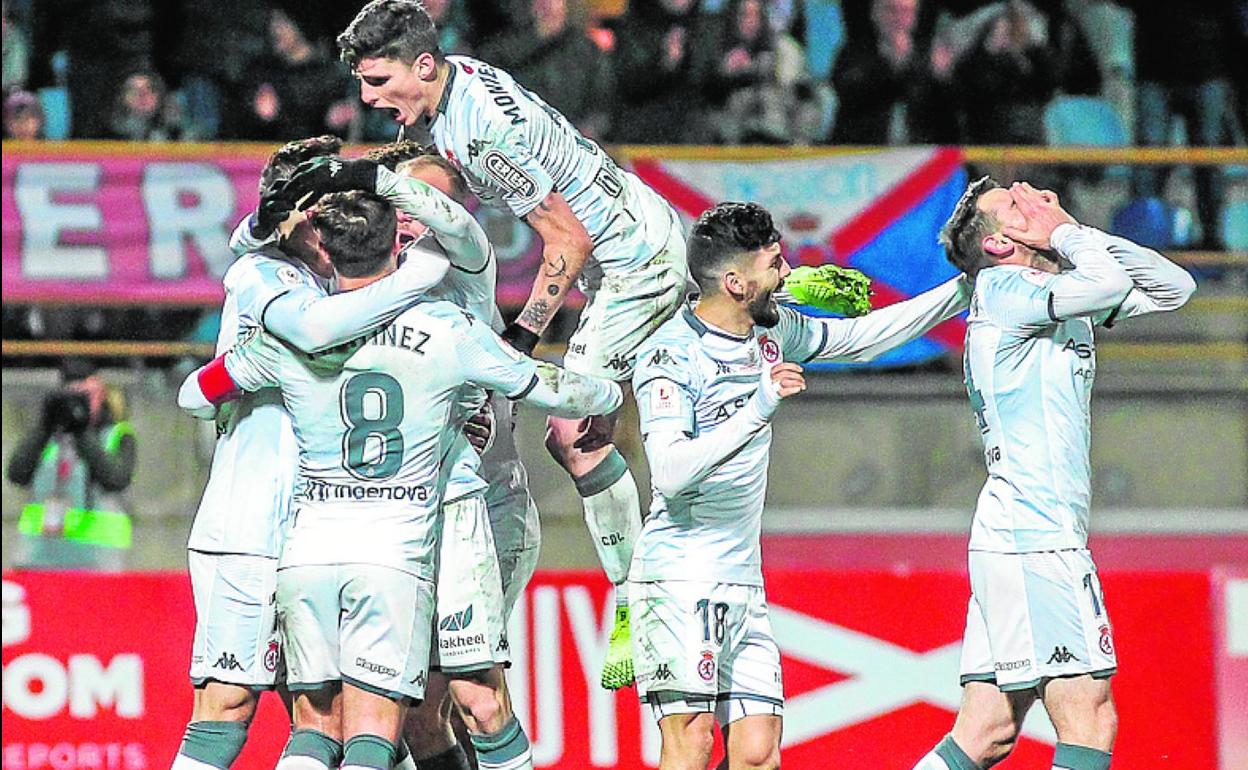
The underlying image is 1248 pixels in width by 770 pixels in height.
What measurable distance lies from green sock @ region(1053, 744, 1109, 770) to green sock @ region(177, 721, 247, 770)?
240 cm

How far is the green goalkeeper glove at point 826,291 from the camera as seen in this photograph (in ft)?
20.5

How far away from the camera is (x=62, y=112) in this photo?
1157 cm

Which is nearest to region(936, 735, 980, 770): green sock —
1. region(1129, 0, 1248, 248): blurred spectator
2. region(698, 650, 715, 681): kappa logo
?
region(698, 650, 715, 681): kappa logo

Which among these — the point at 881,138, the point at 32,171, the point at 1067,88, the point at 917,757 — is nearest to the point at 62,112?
the point at 32,171

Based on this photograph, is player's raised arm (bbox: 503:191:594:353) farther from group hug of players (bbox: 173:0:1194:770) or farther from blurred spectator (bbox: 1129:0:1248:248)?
blurred spectator (bbox: 1129:0:1248:248)

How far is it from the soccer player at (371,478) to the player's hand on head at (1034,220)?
1.44m

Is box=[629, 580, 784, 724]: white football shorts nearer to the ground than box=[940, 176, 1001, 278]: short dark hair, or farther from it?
nearer to the ground

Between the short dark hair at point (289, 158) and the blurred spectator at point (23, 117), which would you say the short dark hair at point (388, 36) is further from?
the blurred spectator at point (23, 117)

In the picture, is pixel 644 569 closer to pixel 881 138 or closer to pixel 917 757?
pixel 917 757

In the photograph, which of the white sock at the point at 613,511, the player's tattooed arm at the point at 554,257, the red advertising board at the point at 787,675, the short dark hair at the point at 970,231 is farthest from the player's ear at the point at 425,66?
the red advertising board at the point at 787,675

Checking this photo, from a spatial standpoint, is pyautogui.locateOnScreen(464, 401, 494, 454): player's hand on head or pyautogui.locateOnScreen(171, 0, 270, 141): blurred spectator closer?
pyautogui.locateOnScreen(464, 401, 494, 454): player's hand on head

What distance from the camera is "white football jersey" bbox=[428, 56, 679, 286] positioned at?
636 cm

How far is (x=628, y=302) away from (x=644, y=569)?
94 cm

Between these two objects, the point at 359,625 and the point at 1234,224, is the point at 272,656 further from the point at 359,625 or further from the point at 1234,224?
the point at 1234,224
